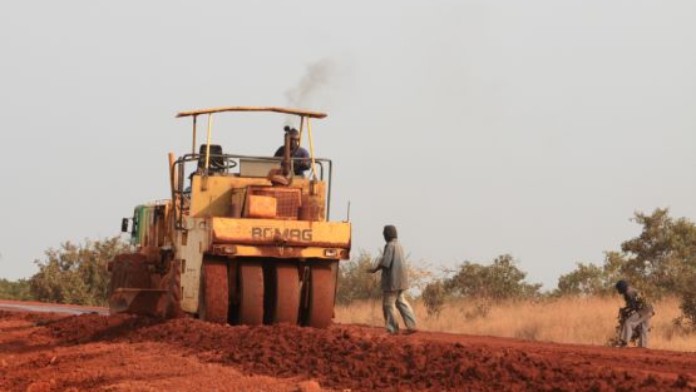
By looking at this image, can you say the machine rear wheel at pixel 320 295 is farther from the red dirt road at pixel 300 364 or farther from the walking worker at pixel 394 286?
the red dirt road at pixel 300 364

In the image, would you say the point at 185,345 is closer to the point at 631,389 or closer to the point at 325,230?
the point at 325,230

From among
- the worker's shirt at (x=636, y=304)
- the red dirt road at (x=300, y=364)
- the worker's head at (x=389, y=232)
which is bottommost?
the red dirt road at (x=300, y=364)

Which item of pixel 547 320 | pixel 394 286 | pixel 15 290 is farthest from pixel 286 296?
pixel 15 290

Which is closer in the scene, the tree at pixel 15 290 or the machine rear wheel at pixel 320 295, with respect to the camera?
the machine rear wheel at pixel 320 295

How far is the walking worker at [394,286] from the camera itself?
19.5 metres

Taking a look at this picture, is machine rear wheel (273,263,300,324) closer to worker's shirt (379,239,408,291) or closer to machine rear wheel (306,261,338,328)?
machine rear wheel (306,261,338,328)

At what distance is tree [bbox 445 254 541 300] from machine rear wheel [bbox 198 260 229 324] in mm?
22186

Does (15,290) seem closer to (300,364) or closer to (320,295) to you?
(320,295)

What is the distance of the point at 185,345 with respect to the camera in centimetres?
1559

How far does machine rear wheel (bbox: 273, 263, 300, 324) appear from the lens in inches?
697

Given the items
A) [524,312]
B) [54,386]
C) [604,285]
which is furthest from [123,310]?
[604,285]

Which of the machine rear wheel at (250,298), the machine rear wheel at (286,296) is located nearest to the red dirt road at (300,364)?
the machine rear wheel at (250,298)

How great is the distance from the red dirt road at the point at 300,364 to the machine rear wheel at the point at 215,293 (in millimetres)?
342

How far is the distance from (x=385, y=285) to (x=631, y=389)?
9.09 meters
